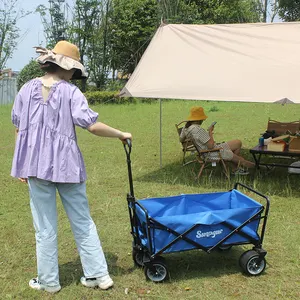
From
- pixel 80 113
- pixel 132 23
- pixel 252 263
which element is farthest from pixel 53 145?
pixel 132 23

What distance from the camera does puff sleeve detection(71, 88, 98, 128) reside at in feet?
9.94

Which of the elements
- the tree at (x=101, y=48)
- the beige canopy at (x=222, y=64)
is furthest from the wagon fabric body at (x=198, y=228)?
the tree at (x=101, y=48)

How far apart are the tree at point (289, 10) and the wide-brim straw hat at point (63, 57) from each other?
91.9ft

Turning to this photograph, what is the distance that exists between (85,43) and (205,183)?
19.8 metres

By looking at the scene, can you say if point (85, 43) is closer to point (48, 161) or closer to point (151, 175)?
point (151, 175)

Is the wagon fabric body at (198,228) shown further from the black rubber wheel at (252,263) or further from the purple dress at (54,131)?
the purple dress at (54,131)

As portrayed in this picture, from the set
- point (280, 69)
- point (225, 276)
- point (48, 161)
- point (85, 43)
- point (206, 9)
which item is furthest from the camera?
point (206, 9)

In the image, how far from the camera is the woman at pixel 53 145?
120 inches

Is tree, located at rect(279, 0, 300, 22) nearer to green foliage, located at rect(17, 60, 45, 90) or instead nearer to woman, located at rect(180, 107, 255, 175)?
green foliage, located at rect(17, 60, 45, 90)

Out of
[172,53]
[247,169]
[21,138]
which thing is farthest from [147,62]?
[21,138]

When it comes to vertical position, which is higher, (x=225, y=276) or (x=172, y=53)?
(x=172, y=53)

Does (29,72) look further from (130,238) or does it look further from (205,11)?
(130,238)

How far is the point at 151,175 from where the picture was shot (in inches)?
276

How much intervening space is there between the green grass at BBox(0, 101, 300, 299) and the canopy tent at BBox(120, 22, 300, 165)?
1.30 meters
